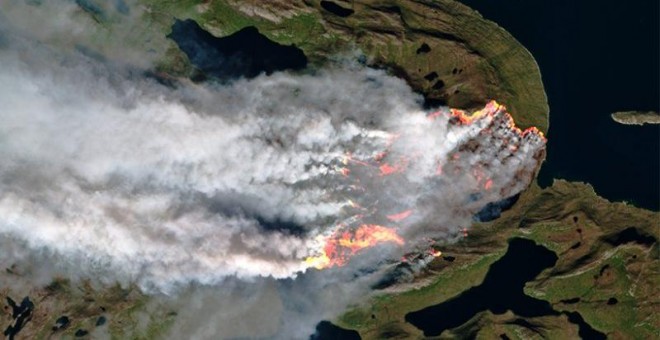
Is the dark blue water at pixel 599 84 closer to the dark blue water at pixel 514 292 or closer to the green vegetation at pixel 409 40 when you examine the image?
the green vegetation at pixel 409 40

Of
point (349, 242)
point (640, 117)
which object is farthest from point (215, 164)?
point (640, 117)

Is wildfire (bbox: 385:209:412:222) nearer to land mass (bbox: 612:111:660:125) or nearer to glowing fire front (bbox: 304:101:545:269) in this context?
glowing fire front (bbox: 304:101:545:269)

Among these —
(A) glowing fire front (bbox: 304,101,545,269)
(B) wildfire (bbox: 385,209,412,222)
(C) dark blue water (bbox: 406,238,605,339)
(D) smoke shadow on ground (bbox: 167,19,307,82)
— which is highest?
(D) smoke shadow on ground (bbox: 167,19,307,82)

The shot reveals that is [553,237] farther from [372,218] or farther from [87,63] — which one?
[87,63]

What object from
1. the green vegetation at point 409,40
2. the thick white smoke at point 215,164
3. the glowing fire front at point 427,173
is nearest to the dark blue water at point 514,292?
the glowing fire front at point 427,173

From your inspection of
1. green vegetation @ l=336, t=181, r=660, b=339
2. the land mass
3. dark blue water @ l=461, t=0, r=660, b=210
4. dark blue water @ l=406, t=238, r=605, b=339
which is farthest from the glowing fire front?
the land mass

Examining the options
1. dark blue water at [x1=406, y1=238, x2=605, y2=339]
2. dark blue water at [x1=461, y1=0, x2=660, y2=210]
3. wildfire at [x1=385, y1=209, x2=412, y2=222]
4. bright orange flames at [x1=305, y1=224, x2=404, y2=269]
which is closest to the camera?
wildfire at [x1=385, y1=209, x2=412, y2=222]

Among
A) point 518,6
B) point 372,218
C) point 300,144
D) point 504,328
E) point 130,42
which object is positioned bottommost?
point 504,328

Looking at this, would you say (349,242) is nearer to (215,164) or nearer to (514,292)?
(215,164)

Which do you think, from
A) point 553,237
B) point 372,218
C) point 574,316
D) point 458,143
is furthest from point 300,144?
point 574,316
